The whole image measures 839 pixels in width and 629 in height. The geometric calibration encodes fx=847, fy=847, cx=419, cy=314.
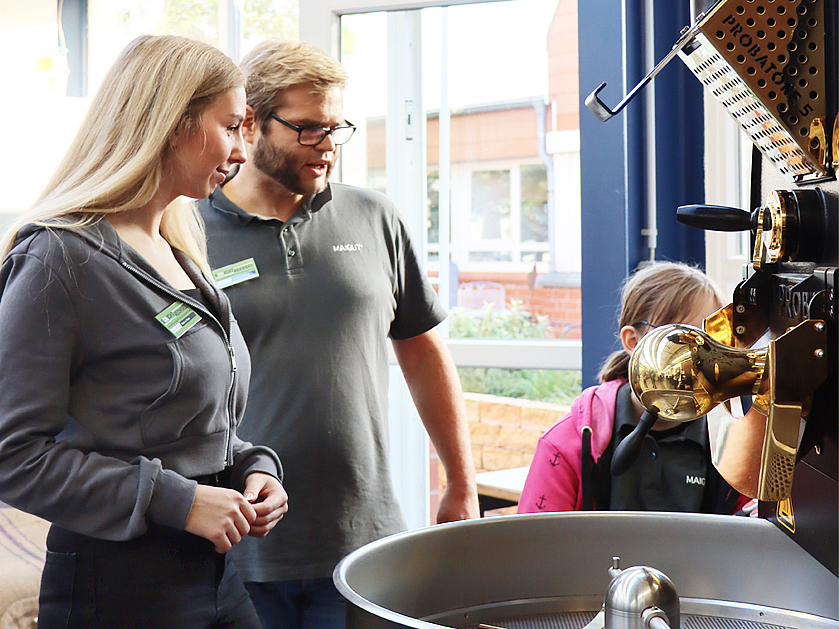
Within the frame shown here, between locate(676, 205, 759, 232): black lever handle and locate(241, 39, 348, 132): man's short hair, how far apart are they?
1163mm

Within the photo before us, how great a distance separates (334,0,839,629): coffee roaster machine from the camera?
1.80 feet

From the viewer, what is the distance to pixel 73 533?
121 centimetres

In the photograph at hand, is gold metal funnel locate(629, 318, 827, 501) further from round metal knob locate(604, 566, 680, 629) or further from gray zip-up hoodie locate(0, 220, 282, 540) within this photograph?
gray zip-up hoodie locate(0, 220, 282, 540)

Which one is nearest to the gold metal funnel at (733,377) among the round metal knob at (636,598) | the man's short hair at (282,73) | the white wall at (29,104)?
the round metal knob at (636,598)

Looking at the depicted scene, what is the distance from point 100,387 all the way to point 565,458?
0.83 meters

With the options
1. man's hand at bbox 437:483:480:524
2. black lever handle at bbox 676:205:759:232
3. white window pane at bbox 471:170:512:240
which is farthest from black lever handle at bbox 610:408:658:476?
white window pane at bbox 471:170:512:240

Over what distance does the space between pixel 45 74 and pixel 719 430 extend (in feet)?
10.6

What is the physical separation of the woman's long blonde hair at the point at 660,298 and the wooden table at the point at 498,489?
0.87m

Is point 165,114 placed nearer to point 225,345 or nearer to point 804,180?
point 225,345

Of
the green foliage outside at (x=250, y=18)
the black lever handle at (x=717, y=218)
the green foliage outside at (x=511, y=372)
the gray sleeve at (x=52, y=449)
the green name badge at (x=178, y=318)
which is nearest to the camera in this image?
the black lever handle at (x=717, y=218)

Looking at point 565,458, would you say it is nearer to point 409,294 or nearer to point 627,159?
point 409,294

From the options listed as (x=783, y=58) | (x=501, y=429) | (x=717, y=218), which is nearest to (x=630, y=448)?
(x=717, y=218)

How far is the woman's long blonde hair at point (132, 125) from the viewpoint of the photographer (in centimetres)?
129

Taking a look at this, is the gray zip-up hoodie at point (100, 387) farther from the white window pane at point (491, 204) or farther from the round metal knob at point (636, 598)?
the white window pane at point (491, 204)
